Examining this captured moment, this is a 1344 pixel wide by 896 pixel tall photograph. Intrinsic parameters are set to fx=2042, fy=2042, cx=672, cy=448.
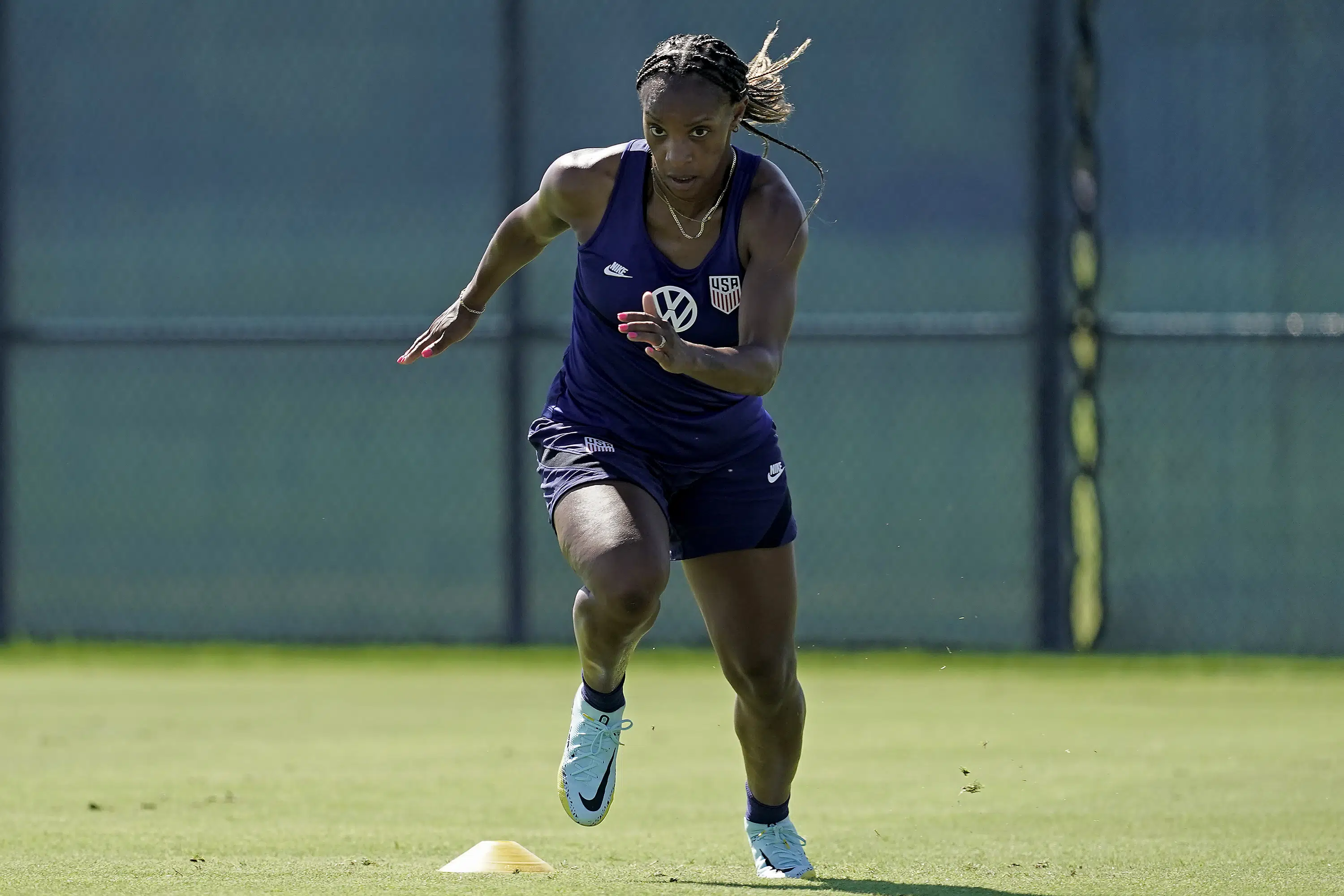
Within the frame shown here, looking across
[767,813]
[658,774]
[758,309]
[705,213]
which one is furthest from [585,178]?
[658,774]

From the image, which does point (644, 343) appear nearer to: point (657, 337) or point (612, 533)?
point (612, 533)

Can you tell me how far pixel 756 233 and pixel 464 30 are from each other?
6.48 m

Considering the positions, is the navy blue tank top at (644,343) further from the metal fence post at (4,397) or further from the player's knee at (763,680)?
the metal fence post at (4,397)

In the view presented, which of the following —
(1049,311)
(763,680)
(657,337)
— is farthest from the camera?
(1049,311)

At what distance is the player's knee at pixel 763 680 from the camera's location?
4742mm

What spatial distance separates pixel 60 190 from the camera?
436 inches

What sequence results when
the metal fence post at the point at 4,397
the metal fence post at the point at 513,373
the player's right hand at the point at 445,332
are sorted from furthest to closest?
the metal fence post at the point at 4,397 < the metal fence post at the point at 513,373 < the player's right hand at the point at 445,332

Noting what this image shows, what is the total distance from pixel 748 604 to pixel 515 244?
3.79ft

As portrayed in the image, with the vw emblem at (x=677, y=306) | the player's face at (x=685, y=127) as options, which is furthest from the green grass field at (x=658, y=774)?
the player's face at (x=685, y=127)

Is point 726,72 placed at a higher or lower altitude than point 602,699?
higher

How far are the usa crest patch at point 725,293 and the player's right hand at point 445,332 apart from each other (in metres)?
0.79

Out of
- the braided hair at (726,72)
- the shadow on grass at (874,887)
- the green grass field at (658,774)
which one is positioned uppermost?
the braided hair at (726,72)

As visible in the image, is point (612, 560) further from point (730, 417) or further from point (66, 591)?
point (66, 591)

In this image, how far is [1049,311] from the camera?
10.2m
